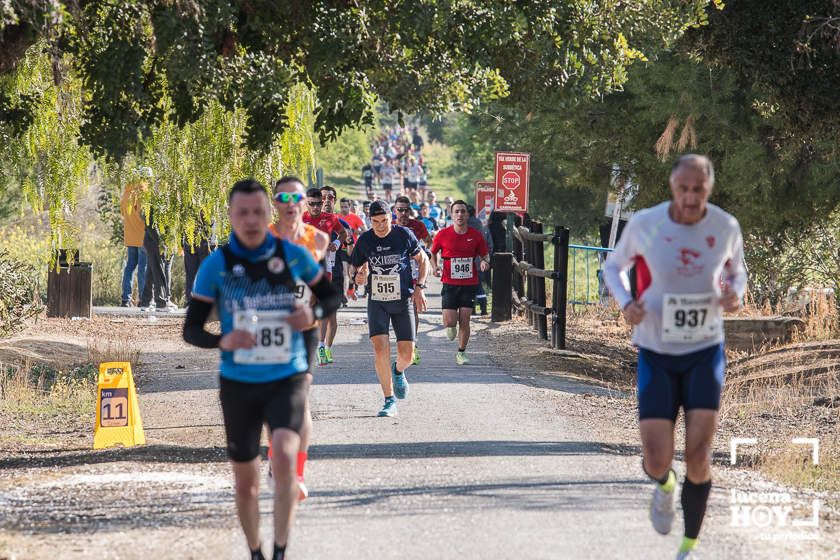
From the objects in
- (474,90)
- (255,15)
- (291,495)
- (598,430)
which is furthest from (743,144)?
(291,495)

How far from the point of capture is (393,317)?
12648 millimetres

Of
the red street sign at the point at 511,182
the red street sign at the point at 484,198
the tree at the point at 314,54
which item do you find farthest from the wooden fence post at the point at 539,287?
the red street sign at the point at 484,198

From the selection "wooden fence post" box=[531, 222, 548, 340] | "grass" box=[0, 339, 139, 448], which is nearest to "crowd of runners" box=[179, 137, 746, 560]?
"grass" box=[0, 339, 139, 448]

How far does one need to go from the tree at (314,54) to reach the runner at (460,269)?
5865mm

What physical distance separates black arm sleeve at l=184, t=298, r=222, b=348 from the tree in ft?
9.46

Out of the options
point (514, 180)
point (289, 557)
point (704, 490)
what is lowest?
point (289, 557)

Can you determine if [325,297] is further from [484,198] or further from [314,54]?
[484,198]

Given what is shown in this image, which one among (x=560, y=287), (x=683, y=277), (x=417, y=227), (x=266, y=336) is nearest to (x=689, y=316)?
(x=683, y=277)

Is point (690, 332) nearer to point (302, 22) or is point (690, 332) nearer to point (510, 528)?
point (510, 528)

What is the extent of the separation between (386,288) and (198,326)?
237 inches

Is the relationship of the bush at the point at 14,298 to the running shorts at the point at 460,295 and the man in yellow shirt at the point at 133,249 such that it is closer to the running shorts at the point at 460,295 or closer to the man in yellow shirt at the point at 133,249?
the man in yellow shirt at the point at 133,249

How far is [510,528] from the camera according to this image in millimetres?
7703

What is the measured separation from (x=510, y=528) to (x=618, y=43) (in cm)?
479

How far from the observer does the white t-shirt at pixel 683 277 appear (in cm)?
678
